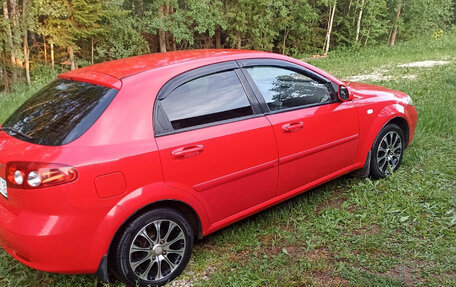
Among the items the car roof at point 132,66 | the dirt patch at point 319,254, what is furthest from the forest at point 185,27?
the dirt patch at point 319,254

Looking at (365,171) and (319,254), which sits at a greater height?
(365,171)

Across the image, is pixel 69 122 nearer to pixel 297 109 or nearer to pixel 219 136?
pixel 219 136

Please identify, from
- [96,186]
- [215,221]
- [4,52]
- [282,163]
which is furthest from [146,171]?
[4,52]

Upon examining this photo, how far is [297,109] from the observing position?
3367 mm

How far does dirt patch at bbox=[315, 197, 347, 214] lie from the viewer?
3773 mm

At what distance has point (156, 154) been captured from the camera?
2.48 meters

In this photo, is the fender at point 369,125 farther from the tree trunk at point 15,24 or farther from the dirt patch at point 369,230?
the tree trunk at point 15,24

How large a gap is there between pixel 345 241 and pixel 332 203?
0.73m

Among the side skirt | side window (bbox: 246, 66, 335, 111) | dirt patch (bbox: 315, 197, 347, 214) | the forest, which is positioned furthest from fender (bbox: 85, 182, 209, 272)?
the forest

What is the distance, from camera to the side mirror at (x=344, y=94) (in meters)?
3.69

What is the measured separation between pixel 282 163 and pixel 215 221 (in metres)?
0.77

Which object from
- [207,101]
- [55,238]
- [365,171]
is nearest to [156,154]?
[207,101]

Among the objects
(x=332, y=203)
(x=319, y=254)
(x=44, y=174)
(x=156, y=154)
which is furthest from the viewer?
(x=332, y=203)

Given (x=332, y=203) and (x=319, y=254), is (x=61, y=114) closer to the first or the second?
(x=319, y=254)
